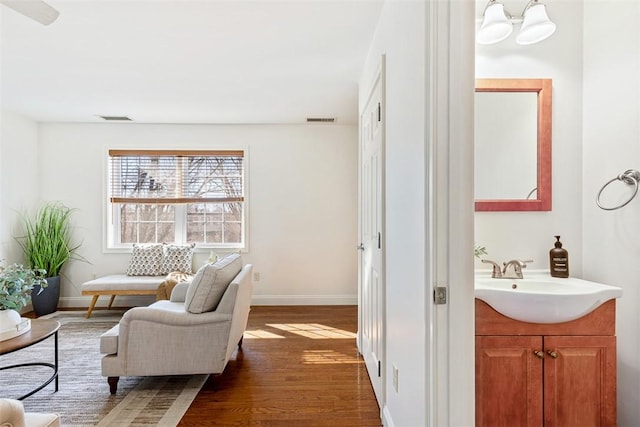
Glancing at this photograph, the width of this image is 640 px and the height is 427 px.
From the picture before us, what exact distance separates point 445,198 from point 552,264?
1188 millimetres

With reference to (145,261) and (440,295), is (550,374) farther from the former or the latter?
(145,261)

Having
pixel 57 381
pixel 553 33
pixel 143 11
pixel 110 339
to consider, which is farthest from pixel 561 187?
pixel 57 381

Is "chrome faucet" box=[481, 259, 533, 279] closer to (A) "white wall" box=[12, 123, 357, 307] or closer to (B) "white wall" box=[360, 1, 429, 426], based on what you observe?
(B) "white wall" box=[360, 1, 429, 426]

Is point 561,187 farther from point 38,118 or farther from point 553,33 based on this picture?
point 38,118

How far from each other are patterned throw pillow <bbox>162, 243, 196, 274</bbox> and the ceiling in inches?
65.3

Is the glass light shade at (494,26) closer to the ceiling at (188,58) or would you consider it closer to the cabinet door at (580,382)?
the ceiling at (188,58)

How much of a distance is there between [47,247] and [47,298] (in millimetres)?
604

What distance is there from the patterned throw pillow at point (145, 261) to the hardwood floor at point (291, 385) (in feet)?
5.07

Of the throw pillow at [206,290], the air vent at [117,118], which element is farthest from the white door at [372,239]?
the air vent at [117,118]

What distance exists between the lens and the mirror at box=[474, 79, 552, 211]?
188 centimetres

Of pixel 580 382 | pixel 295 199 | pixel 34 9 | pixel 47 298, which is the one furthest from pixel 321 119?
pixel 47 298

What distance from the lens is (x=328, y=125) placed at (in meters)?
4.50

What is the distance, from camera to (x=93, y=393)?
2.25m

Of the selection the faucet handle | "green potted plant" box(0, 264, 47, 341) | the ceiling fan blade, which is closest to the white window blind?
"green potted plant" box(0, 264, 47, 341)
